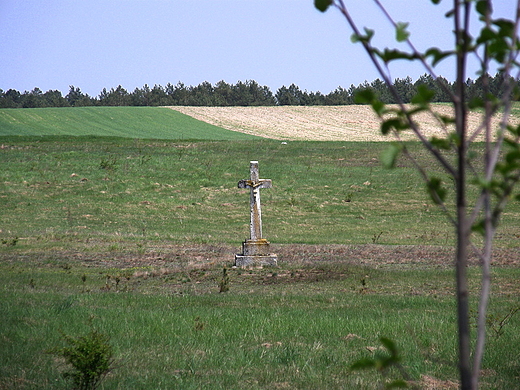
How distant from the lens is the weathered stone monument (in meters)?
16.3

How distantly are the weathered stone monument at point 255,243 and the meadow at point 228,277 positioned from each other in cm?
66

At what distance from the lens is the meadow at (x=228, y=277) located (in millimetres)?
6379

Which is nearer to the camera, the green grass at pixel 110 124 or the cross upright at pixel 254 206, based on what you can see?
the cross upright at pixel 254 206

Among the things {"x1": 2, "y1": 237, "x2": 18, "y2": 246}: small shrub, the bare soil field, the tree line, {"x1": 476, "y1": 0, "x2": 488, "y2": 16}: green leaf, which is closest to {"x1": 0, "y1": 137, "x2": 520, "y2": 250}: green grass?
{"x1": 2, "y1": 237, "x2": 18, "y2": 246}: small shrub

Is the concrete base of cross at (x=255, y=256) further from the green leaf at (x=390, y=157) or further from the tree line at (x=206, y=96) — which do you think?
the tree line at (x=206, y=96)

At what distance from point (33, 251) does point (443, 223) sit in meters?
19.1

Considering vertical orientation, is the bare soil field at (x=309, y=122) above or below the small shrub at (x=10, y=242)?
above

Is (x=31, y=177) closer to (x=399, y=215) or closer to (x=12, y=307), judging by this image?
(x=399, y=215)

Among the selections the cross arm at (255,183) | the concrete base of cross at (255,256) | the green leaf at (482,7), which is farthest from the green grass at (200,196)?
the green leaf at (482,7)

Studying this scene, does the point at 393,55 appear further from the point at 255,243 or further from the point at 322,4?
the point at 255,243

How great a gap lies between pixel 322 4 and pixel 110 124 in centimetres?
7495

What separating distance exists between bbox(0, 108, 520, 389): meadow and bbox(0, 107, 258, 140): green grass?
2263 centimetres

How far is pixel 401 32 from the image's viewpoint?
1.79 m

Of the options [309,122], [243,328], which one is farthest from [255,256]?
[309,122]
